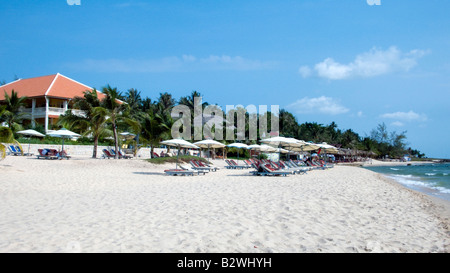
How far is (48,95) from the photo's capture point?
32.2 metres

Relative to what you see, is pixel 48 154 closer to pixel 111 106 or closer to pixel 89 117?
pixel 89 117

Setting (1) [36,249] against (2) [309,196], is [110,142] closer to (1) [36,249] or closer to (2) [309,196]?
(2) [309,196]

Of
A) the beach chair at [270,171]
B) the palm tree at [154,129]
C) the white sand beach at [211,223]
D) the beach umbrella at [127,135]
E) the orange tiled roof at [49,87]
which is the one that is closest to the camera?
the white sand beach at [211,223]

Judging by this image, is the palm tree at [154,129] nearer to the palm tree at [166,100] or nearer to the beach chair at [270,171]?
the beach chair at [270,171]

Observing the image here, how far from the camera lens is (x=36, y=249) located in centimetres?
375

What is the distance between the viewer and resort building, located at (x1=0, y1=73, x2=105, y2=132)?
108 ft

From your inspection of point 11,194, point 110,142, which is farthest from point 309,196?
point 110,142

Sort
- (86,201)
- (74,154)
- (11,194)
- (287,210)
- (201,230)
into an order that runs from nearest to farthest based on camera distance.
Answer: (201,230), (287,210), (86,201), (11,194), (74,154)

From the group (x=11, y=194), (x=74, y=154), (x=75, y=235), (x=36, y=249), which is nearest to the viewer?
(x=36, y=249)

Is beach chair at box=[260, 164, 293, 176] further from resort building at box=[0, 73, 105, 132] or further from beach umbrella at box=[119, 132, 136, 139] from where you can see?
resort building at box=[0, 73, 105, 132]

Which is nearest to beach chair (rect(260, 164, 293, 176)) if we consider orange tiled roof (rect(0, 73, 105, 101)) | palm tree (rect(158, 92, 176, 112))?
orange tiled roof (rect(0, 73, 105, 101))

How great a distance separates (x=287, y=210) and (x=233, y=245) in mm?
2509

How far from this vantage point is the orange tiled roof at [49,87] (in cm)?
3338

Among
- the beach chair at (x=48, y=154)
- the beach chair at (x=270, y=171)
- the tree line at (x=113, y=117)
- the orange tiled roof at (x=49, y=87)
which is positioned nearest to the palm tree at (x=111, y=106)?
the tree line at (x=113, y=117)
